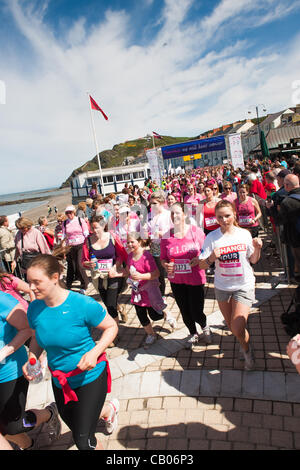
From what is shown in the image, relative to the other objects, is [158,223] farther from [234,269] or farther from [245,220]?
[234,269]

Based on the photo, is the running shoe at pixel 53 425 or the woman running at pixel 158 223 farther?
the woman running at pixel 158 223

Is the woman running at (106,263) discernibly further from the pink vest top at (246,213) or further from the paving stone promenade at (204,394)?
the pink vest top at (246,213)

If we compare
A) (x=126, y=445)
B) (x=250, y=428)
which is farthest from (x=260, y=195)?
(x=126, y=445)

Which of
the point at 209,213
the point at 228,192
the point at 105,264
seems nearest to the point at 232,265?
the point at 105,264

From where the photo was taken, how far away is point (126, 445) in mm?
2729

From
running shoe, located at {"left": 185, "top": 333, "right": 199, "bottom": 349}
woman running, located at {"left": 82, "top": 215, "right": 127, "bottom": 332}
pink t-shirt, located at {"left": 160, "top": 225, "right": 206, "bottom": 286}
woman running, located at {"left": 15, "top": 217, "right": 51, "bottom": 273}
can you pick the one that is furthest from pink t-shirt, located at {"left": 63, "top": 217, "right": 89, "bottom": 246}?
running shoe, located at {"left": 185, "top": 333, "right": 199, "bottom": 349}

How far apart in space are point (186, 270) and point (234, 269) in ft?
2.33

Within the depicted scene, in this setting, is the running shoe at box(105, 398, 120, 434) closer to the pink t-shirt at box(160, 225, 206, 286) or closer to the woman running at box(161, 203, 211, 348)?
the woman running at box(161, 203, 211, 348)

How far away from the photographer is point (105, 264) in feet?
14.3

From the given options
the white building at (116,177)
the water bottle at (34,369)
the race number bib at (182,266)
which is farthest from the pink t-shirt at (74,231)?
the white building at (116,177)

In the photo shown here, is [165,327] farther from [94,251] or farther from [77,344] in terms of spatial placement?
[77,344]

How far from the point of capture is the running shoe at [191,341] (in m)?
4.01

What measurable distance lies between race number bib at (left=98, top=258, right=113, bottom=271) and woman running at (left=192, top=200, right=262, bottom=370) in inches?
65.3

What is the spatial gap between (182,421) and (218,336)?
1.51m
